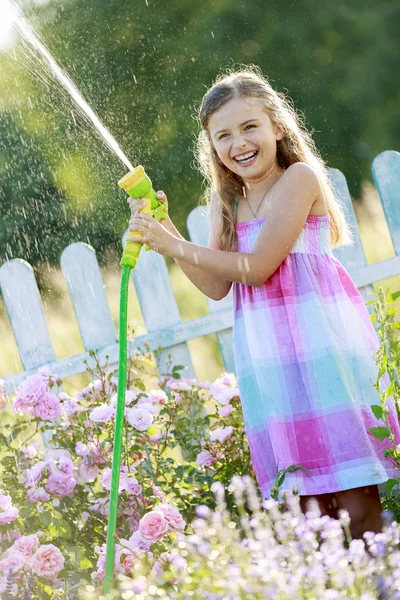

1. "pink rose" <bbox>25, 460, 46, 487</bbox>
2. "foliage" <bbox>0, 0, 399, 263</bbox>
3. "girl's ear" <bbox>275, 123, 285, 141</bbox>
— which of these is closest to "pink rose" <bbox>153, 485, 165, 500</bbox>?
"pink rose" <bbox>25, 460, 46, 487</bbox>

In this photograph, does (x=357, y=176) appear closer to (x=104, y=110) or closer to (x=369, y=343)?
(x=104, y=110)

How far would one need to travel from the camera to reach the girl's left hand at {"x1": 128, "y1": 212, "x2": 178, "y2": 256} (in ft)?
7.38

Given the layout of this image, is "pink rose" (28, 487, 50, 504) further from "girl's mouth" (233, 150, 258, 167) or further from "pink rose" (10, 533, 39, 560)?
"girl's mouth" (233, 150, 258, 167)

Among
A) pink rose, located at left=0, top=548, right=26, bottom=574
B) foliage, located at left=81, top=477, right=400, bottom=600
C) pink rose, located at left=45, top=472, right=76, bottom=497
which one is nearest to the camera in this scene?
foliage, located at left=81, top=477, right=400, bottom=600

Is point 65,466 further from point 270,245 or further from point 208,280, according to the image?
point 270,245

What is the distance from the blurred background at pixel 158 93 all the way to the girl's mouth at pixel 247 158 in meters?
6.57

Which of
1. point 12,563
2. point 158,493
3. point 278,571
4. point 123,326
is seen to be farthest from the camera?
point 158,493

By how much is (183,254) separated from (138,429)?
1.76ft

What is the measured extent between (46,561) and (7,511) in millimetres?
194

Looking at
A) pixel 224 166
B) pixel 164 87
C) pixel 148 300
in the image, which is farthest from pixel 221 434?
pixel 164 87

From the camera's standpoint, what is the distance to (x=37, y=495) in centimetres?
250

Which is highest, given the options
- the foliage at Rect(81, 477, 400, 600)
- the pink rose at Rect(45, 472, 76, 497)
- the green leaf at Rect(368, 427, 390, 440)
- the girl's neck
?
the girl's neck

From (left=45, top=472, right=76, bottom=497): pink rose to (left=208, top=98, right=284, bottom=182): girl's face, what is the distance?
0.99 meters

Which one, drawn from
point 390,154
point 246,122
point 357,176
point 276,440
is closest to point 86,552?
point 276,440
